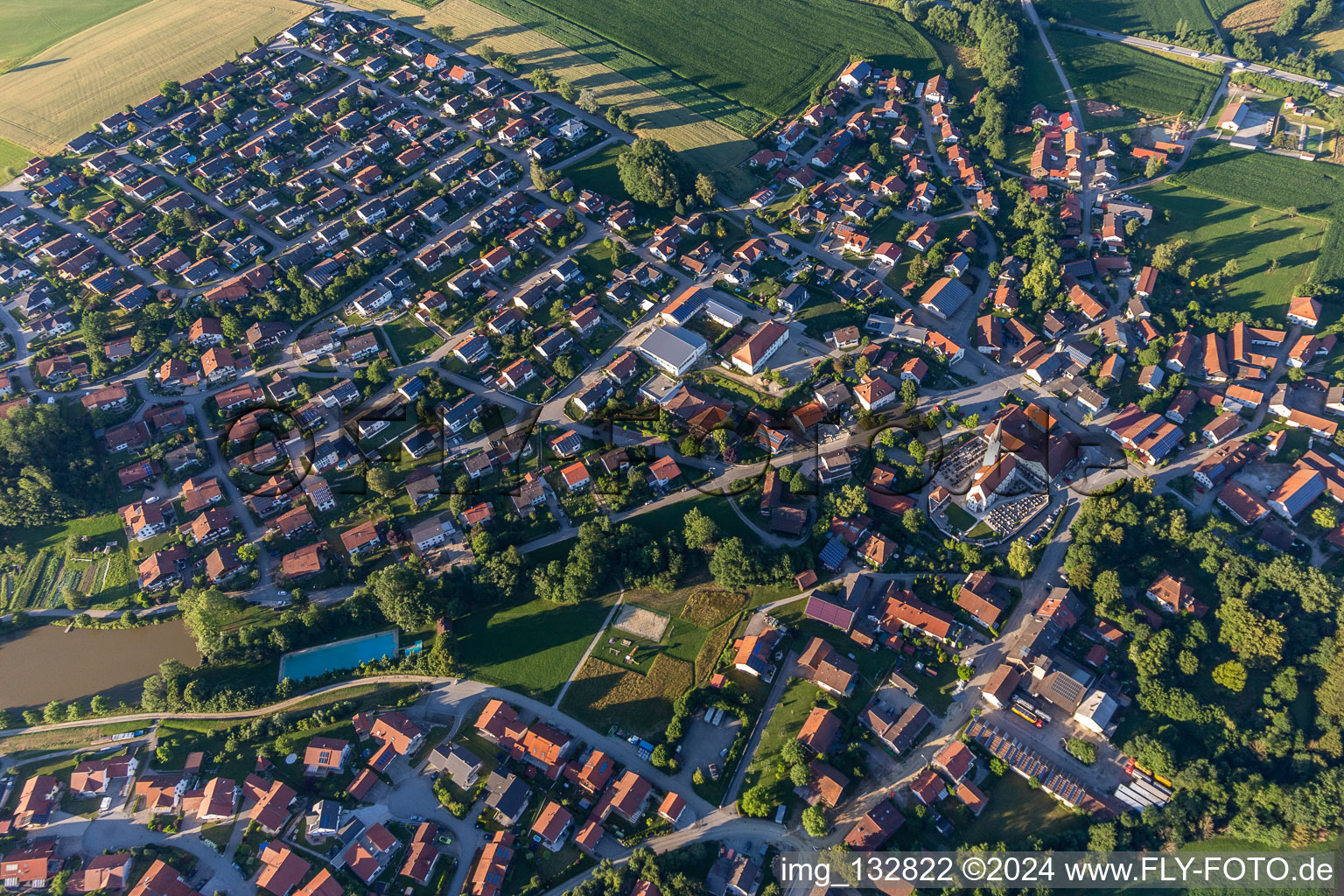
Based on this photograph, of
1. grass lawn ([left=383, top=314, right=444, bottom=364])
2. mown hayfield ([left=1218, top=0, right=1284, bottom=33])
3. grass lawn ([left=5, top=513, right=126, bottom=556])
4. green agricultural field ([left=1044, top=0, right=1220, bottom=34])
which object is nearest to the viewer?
grass lawn ([left=5, top=513, right=126, bottom=556])

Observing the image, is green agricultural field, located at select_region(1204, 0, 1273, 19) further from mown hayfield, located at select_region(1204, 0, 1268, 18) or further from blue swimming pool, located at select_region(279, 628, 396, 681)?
blue swimming pool, located at select_region(279, 628, 396, 681)

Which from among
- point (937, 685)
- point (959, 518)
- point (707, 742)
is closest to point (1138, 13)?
point (959, 518)

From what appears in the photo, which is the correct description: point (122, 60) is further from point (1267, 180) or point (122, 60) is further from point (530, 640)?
point (1267, 180)

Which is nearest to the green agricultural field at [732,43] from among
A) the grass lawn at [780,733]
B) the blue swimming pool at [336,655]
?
the grass lawn at [780,733]

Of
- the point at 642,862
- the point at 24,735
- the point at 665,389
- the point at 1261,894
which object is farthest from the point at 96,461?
the point at 1261,894

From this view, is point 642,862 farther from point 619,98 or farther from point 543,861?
point 619,98

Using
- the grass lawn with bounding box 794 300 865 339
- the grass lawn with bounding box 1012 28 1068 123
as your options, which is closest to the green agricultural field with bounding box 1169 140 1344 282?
the grass lawn with bounding box 1012 28 1068 123
